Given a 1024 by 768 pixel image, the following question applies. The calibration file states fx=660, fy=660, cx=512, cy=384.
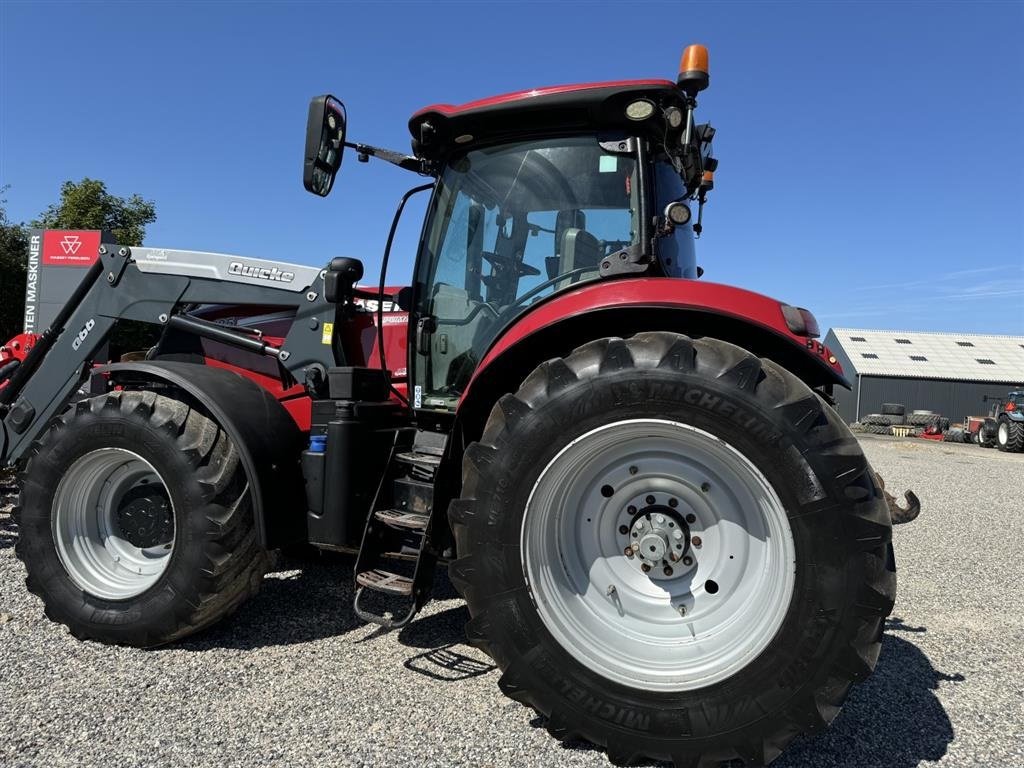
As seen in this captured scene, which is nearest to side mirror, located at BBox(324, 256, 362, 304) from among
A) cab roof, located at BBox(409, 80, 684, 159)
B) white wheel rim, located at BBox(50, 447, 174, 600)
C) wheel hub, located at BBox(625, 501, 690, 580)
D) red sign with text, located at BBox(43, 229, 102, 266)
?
cab roof, located at BBox(409, 80, 684, 159)

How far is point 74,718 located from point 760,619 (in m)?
2.49

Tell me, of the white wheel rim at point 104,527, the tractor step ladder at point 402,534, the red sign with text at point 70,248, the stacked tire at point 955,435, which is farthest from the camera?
the stacked tire at point 955,435

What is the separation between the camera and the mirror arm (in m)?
3.33

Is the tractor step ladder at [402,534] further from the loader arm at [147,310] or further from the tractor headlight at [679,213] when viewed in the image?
the tractor headlight at [679,213]

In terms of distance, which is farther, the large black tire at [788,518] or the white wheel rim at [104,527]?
the white wheel rim at [104,527]

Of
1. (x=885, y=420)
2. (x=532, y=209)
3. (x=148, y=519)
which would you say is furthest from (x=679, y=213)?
(x=885, y=420)

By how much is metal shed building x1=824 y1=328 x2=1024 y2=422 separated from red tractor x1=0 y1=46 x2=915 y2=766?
1249 inches

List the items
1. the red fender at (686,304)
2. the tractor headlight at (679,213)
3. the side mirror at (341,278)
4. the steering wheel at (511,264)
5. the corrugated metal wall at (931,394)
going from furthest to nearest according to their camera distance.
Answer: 1. the corrugated metal wall at (931,394)
2. the side mirror at (341,278)
3. the steering wheel at (511,264)
4. the tractor headlight at (679,213)
5. the red fender at (686,304)

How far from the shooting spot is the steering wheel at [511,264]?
308cm

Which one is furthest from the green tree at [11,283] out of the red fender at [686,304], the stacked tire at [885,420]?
the stacked tire at [885,420]

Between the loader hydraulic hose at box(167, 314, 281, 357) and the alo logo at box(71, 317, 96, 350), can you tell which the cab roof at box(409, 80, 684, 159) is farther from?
the alo logo at box(71, 317, 96, 350)

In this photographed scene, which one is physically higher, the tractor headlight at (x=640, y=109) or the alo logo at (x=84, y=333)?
the tractor headlight at (x=640, y=109)

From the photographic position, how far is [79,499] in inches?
129

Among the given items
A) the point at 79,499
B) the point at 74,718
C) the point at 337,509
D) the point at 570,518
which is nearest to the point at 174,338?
the point at 79,499
